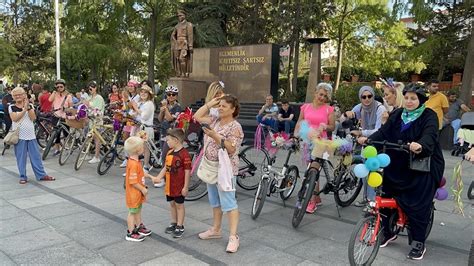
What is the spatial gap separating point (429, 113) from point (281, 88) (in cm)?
2631

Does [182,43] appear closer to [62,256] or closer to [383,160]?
[62,256]

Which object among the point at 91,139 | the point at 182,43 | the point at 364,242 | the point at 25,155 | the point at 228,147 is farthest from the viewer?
the point at 182,43

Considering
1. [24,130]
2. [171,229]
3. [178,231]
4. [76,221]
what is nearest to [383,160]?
[178,231]

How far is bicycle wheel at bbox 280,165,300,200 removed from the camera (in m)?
5.50

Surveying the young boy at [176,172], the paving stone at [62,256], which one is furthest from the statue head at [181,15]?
the paving stone at [62,256]

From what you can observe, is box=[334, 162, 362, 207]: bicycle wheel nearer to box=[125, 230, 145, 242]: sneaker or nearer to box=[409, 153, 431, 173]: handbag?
box=[409, 153, 431, 173]: handbag

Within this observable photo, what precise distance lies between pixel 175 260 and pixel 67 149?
5680mm

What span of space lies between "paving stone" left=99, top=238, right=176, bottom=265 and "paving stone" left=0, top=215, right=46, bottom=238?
3.87 feet

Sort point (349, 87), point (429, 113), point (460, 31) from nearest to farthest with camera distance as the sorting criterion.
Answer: point (429, 113), point (349, 87), point (460, 31)

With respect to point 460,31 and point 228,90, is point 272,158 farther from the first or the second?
point 460,31

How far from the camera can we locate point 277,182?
5398 millimetres

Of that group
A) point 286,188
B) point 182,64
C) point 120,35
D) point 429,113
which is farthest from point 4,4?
point 429,113

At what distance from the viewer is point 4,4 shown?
28.0 m

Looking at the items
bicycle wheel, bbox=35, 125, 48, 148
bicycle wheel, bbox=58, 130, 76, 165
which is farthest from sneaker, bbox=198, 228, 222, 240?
bicycle wheel, bbox=35, 125, 48, 148
